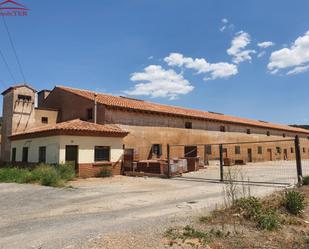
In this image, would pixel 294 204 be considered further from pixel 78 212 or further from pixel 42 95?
pixel 42 95

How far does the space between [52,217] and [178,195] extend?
17.5ft

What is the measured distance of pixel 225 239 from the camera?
5742mm

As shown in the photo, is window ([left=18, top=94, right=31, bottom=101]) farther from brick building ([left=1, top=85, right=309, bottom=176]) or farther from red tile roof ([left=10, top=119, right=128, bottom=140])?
red tile roof ([left=10, top=119, right=128, bottom=140])

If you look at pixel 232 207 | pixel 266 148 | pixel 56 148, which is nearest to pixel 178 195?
pixel 232 207

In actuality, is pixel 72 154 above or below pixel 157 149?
below

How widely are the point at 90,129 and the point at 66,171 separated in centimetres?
354

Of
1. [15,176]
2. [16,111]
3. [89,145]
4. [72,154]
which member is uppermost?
[16,111]

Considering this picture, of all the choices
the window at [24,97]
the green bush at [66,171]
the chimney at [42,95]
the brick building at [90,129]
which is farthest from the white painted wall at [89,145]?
the chimney at [42,95]

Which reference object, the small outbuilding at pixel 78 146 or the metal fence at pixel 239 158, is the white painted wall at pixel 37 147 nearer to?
the small outbuilding at pixel 78 146

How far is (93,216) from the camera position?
26.2 ft

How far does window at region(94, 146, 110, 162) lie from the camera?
20525mm

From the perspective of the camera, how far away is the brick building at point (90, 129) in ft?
64.5

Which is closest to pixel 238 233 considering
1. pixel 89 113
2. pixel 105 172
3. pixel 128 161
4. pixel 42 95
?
pixel 105 172

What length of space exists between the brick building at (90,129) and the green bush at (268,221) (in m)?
11.5
